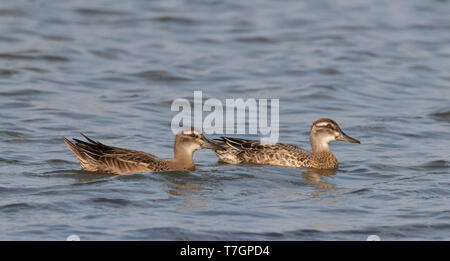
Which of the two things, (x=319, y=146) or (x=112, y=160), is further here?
(x=319, y=146)

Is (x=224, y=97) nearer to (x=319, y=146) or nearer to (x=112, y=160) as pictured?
(x=319, y=146)

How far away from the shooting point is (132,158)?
13.3m

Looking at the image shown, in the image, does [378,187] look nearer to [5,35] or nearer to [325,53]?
[325,53]

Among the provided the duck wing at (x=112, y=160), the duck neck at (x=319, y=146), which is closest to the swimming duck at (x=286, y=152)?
the duck neck at (x=319, y=146)

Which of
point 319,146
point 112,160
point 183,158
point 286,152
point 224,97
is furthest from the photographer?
point 224,97

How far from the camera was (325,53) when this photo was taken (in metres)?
24.2

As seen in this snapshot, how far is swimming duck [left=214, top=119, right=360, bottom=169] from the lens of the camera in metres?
14.4

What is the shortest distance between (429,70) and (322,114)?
5139 millimetres

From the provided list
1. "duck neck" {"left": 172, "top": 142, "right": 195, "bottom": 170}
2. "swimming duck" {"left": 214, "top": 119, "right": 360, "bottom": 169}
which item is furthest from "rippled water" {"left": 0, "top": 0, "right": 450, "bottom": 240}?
"swimming duck" {"left": 214, "top": 119, "right": 360, "bottom": 169}

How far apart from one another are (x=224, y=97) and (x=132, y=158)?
21.1 ft

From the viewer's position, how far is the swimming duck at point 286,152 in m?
14.4

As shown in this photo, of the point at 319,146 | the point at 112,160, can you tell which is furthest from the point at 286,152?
the point at 112,160

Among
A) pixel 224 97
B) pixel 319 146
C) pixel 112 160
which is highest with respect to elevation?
pixel 224 97
